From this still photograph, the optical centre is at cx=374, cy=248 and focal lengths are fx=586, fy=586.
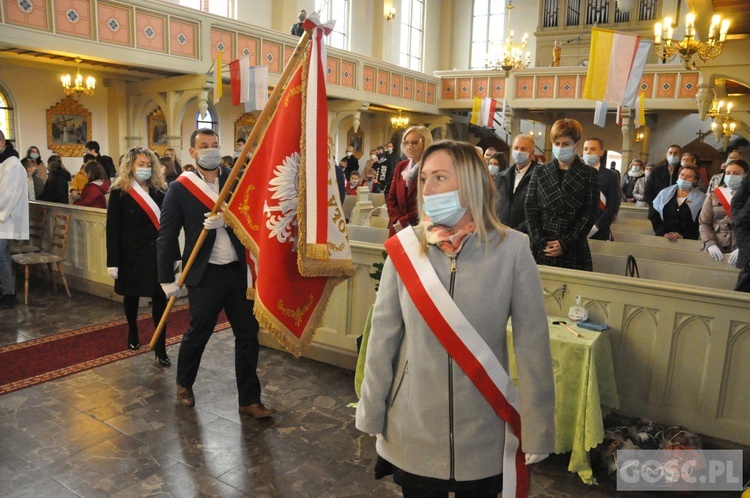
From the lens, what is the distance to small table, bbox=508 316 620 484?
2939 mm

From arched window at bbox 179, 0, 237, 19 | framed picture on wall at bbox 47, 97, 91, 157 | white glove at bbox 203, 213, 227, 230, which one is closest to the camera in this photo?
white glove at bbox 203, 213, 227, 230

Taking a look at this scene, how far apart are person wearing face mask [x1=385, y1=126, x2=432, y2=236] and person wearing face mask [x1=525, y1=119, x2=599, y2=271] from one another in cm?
85

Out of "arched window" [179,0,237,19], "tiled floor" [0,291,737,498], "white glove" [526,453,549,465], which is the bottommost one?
"tiled floor" [0,291,737,498]

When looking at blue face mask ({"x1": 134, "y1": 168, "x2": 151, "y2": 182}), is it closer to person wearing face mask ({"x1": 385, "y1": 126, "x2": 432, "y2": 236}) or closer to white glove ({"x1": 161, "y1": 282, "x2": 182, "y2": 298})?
white glove ({"x1": 161, "y1": 282, "x2": 182, "y2": 298})

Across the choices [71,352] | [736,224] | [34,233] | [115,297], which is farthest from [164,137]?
[736,224]

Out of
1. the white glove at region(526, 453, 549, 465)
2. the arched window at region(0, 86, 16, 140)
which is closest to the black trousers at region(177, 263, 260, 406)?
Answer: the white glove at region(526, 453, 549, 465)

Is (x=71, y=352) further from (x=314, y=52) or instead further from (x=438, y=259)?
(x=438, y=259)

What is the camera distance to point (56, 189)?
24.4 ft

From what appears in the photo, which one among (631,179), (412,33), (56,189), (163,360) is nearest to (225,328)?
(163,360)

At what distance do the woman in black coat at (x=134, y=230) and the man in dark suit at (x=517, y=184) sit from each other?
2.71 metres

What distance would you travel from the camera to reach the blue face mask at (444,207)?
5.34ft

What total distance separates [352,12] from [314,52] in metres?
16.3

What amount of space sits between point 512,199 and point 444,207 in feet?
9.73

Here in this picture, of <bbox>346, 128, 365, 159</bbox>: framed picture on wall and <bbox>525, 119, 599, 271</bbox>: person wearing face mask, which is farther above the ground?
<bbox>346, 128, 365, 159</bbox>: framed picture on wall
